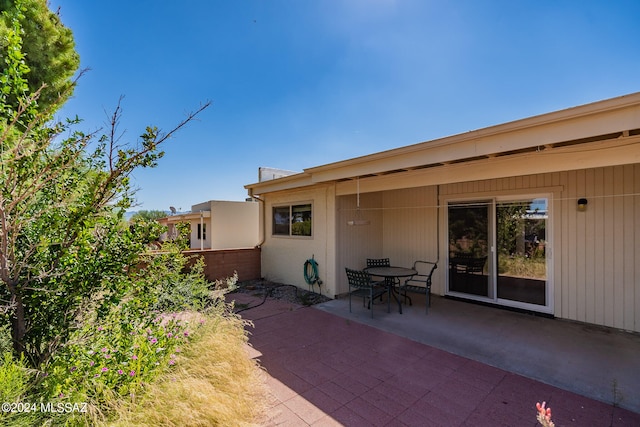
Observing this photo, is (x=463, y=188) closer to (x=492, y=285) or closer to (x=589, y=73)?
(x=492, y=285)

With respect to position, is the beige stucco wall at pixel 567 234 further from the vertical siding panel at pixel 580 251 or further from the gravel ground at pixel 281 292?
the gravel ground at pixel 281 292

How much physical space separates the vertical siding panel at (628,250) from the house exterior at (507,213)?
1 cm

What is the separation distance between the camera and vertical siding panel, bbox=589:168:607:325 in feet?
14.8

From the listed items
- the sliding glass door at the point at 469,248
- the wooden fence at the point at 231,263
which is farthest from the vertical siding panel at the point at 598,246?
the wooden fence at the point at 231,263

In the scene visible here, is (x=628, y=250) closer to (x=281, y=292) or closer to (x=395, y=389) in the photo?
(x=395, y=389)

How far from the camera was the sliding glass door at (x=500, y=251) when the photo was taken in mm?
5156

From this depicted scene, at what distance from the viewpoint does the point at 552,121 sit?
3053mm

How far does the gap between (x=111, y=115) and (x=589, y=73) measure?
23.3 ft

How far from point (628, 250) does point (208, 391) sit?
6138mm

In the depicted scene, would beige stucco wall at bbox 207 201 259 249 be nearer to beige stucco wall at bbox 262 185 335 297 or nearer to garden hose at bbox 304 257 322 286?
beige stucco wall at bbox 262 185 335 297

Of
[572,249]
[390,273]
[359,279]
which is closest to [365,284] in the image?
[359,279]

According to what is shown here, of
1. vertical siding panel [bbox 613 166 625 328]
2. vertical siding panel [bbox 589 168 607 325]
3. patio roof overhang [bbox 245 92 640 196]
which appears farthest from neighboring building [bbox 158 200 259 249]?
vertical siding panel [bbox 613 166 625 328]

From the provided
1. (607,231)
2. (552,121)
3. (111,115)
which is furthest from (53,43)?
(607,231)

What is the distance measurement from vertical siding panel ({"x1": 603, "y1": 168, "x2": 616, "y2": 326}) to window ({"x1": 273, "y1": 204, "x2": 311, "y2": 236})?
18.5ft
